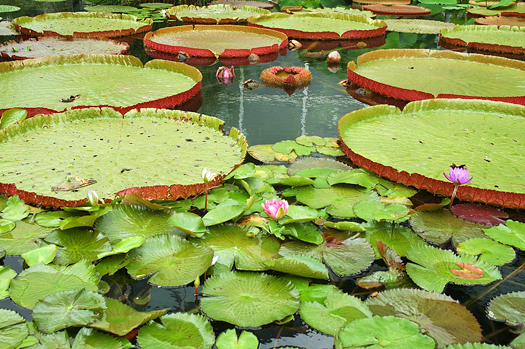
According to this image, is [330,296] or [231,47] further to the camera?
[231,47]

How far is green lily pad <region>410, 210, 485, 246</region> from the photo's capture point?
5.06 ft

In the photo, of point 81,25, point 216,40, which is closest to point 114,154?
point 216,40

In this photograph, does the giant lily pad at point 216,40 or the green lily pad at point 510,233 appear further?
the giant lily pad at point 216,40

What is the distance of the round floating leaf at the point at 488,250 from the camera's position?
142 cm

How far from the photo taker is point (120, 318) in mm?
1097

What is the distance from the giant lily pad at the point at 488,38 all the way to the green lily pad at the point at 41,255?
5.16 m

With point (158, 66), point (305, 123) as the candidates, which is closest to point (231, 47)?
point (158, 66)

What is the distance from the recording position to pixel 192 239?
1.48m

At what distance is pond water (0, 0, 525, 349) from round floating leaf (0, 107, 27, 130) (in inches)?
41.9

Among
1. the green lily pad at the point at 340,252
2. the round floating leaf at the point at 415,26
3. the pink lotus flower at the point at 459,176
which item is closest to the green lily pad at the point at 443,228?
the pink lotus flower at the point at 459,176

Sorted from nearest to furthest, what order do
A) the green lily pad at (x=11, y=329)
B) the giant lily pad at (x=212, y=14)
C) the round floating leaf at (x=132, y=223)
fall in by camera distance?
the green lily pad at (x=11, y=329)
the round floating leaf at (x=132, y=223)
the giant lily pad at (x=212, y=14)

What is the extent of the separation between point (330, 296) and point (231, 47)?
11.9 ft

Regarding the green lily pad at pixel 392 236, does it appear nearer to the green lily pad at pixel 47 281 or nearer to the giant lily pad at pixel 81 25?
the green lily pad at pixel 47 281

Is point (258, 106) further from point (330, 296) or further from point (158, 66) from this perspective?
point (330, 296)
